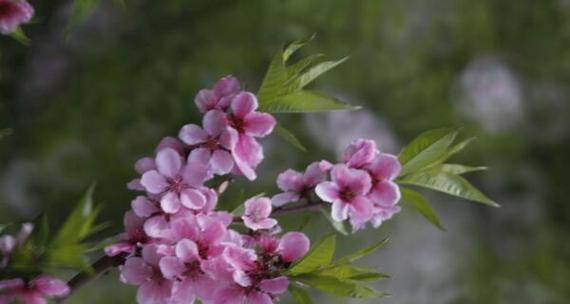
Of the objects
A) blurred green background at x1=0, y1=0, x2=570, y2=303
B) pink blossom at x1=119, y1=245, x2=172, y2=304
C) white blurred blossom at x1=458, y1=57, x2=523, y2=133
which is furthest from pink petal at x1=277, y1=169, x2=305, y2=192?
white blurred blossom at x1=458, y1=57, x2=523, y2=133

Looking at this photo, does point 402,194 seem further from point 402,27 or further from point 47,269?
point 402,27

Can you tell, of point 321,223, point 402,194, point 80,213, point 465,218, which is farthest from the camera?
point 465,218

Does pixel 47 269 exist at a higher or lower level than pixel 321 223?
higher

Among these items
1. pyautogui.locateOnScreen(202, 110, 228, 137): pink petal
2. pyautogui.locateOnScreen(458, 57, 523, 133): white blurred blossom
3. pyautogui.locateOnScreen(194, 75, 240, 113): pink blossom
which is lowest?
pyautogui.locateOnScreen(458, 57, 523, 133): white blurred blossom

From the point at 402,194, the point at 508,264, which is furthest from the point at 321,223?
the point at 402,194

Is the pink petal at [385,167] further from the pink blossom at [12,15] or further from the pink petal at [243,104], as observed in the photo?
the pink blossom at [12,15]

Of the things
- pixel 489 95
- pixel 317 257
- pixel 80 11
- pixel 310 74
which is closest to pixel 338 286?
pixel 317 257

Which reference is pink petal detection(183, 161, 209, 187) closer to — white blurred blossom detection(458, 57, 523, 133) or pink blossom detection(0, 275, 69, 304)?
pink blossom detection(0, 275, 69, 304)
